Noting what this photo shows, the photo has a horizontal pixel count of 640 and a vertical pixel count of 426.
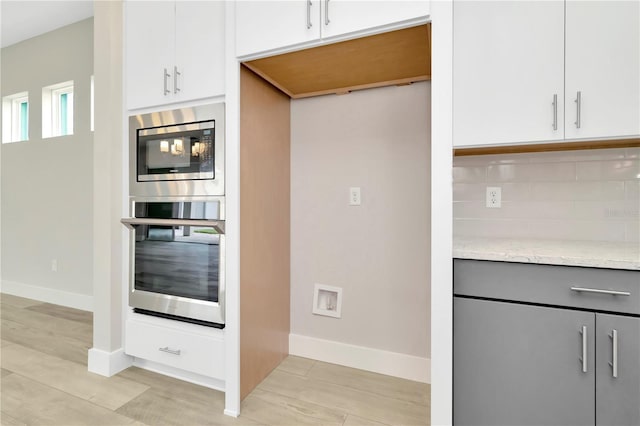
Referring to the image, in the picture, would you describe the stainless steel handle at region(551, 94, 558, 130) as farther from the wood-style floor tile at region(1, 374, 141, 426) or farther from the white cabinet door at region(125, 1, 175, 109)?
the wood-style floor tile at region(1, 374, 141, 426)

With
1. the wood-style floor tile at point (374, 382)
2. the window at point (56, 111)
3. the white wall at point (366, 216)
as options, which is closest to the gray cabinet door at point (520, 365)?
the wood-style floor tile at point (374, 382)

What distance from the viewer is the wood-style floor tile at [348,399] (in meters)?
1.66

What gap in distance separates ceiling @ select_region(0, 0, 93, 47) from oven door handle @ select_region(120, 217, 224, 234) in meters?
2.24

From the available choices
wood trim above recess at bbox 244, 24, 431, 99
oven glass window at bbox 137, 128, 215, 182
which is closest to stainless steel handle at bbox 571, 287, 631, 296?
wood trim above recess at bbox 244, 24, 431, 99

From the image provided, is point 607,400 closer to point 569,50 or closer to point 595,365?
point 595,365

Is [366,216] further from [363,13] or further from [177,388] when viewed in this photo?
[177,388]

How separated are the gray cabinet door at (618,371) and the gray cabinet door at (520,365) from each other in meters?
0.03

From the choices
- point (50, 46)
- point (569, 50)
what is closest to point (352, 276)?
point (569, 50)

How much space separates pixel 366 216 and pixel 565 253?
109 cm

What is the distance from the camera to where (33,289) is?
3594mm

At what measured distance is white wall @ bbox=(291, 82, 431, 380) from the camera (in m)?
1.99

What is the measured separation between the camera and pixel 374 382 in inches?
77.3

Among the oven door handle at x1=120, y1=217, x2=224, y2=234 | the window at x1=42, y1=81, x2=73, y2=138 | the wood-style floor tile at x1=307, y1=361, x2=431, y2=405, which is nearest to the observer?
the oven door handle at x1=120, y1=217, x2=224, y2=234

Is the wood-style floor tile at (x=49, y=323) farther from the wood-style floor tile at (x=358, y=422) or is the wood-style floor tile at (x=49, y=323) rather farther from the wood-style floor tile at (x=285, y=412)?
the wood-style floor tile at (x=358, y=422)
